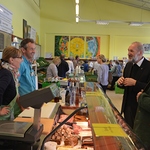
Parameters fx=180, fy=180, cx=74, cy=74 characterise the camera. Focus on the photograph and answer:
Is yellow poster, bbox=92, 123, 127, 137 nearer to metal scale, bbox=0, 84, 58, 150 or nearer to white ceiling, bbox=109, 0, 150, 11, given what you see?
metal scale, bbox=0, 84, 58, 150

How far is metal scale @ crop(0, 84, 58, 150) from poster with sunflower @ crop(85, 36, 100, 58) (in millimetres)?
11629

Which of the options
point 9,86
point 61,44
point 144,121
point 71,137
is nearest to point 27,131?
point 71,137

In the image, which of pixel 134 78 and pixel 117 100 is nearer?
pixel 134 78

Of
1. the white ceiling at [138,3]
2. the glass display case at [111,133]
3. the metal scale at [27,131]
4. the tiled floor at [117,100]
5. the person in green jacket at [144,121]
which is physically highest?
the white ceiling at [138,3]

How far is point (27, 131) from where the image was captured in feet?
3.09

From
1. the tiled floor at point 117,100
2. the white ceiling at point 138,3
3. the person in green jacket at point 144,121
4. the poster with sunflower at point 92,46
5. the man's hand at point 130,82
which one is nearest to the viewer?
the person in green jacket at point 144,121

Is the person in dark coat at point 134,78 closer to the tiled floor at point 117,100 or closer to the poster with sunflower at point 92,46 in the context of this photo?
the tiled floor at point 117,100

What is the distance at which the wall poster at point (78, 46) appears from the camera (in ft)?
40.0

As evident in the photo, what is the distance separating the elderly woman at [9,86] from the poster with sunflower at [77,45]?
1035 centimetres

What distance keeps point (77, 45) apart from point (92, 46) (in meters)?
1.03

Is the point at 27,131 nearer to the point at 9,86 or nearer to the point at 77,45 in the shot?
the point at 9,86

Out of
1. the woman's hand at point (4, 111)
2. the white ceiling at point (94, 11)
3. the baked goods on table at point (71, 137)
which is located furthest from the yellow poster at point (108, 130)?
the white ceiling at point (94, 11)

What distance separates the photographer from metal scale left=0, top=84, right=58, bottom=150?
34.7 inches

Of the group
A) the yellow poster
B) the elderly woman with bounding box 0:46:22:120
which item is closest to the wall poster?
the elderly woman with bounding box 0:46:22:120
